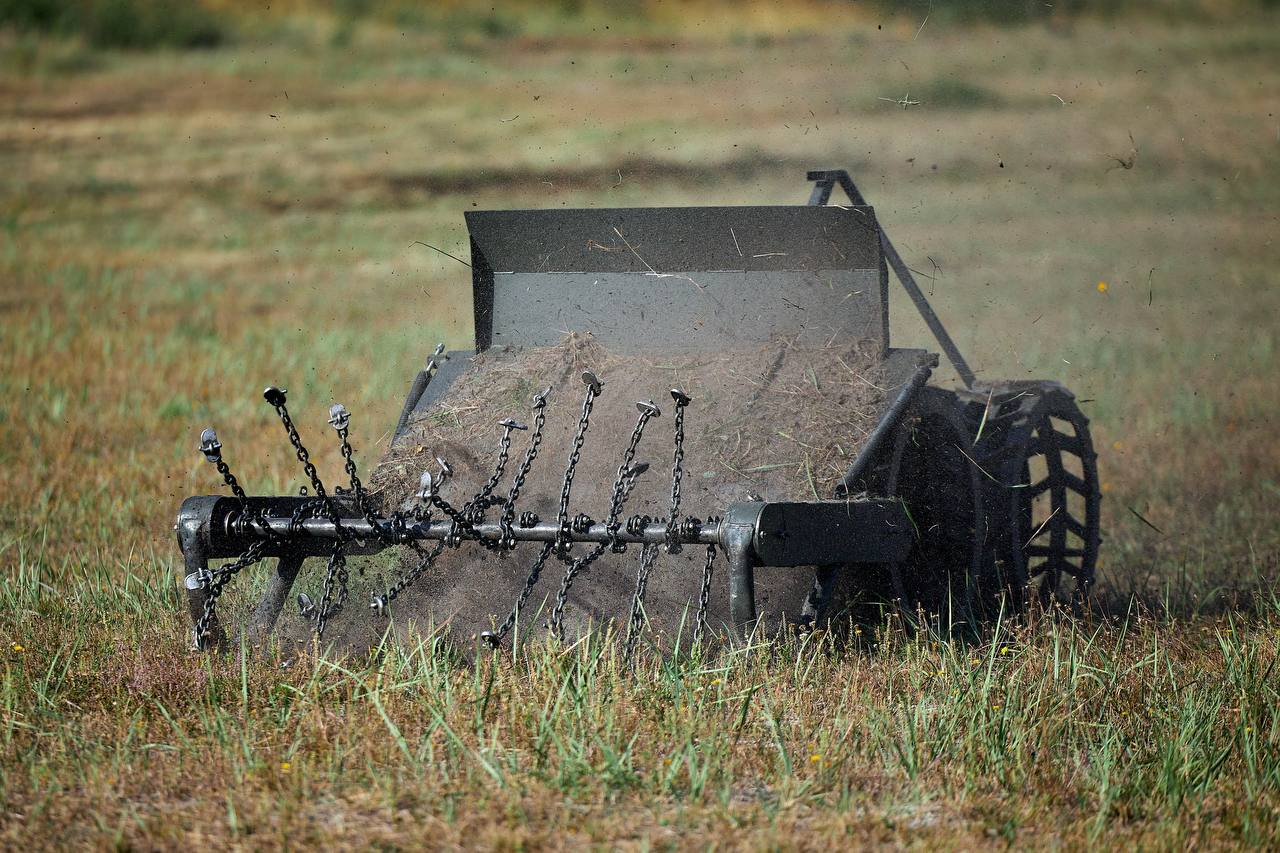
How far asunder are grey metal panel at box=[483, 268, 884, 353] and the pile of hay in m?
0.10

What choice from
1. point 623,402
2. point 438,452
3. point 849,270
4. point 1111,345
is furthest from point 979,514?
point 1111,345

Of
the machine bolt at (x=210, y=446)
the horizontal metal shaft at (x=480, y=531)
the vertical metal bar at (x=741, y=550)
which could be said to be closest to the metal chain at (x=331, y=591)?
the horizontal metal shaft at (x=480, y=531)

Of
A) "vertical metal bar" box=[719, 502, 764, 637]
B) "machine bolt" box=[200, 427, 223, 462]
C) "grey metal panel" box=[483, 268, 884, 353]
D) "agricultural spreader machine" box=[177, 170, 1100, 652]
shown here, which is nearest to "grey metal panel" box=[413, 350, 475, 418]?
"agricultural spreader machine" box=[177, 170, 1100, 652]

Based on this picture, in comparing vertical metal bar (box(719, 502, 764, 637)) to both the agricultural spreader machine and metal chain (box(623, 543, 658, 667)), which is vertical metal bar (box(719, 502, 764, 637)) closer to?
the agricultural spreader machine

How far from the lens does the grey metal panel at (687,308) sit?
547cm

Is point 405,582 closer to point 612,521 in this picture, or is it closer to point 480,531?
point 480,531

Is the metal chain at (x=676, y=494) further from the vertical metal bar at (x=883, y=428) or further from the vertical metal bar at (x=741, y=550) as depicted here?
the vertical metal bar at (x=883, y=428)

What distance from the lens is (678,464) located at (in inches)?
174

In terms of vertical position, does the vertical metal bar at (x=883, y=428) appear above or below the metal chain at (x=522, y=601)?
above

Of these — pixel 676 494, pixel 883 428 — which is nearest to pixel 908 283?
pixel 883 428

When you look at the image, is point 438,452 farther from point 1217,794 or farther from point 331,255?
point 331,255

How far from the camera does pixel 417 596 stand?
16.3 feet

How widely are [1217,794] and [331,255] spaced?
40.8 feet

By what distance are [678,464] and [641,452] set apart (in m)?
0.73
